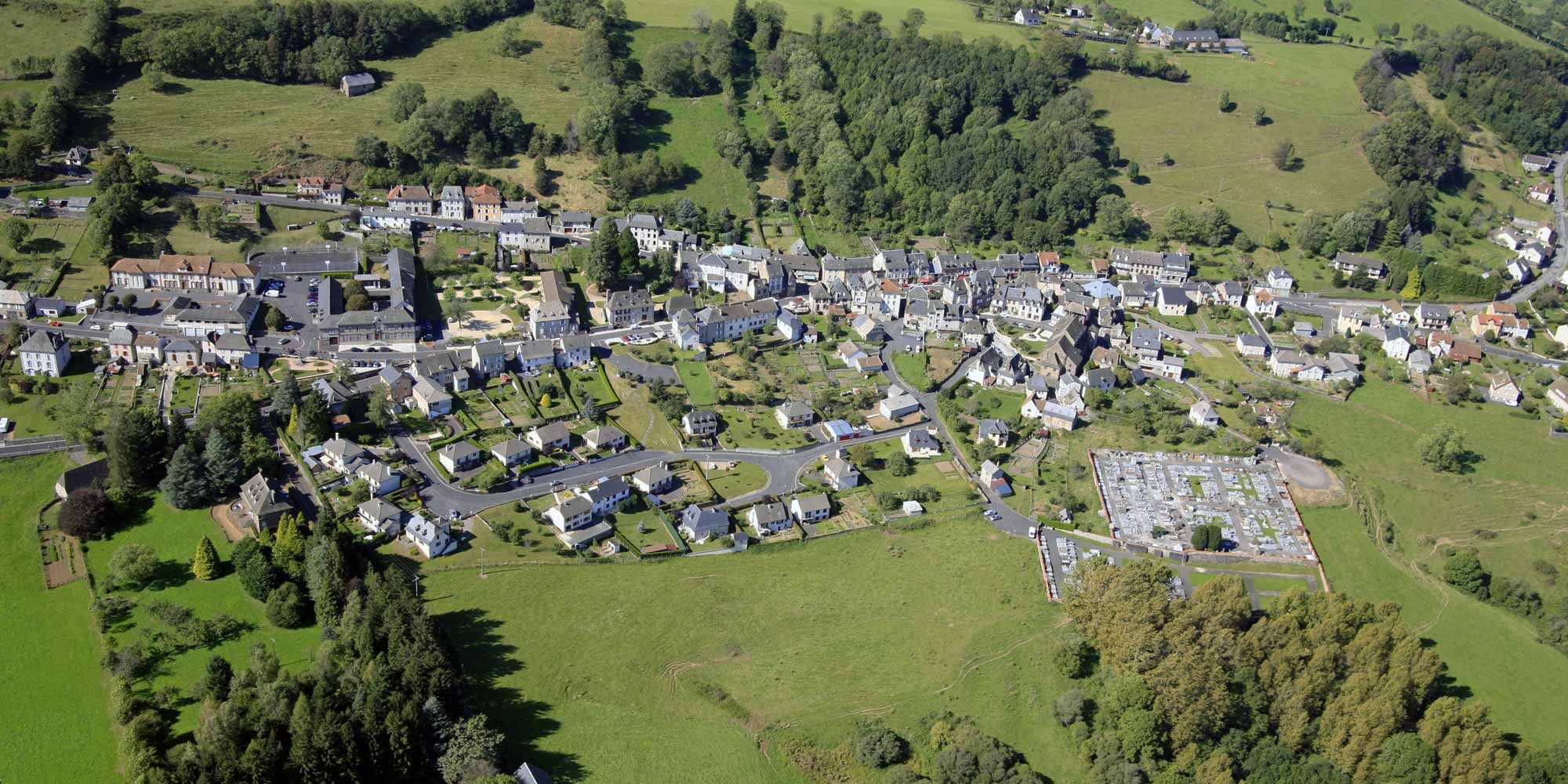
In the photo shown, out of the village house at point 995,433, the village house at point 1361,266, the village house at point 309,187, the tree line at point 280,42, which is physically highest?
the tree line at point 280,42

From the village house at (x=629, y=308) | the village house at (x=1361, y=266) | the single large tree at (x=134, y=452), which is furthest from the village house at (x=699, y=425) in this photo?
the village house at (x=1361, y=266)

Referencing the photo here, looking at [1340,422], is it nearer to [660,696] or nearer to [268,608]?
[660,696]

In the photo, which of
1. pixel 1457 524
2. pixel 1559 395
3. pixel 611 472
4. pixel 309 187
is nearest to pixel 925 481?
pixel 611 472

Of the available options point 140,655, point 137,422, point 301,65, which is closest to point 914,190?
point 301,65

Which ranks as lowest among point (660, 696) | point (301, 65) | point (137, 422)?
point (660, 696)

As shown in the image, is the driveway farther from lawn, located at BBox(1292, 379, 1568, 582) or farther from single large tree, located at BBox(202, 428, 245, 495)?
single large tree, located at BBox(202, 428, 245, 495)

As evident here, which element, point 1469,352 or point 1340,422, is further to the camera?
point 1469,352

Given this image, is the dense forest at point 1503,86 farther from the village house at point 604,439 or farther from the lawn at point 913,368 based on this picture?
the village house at point 604,439
